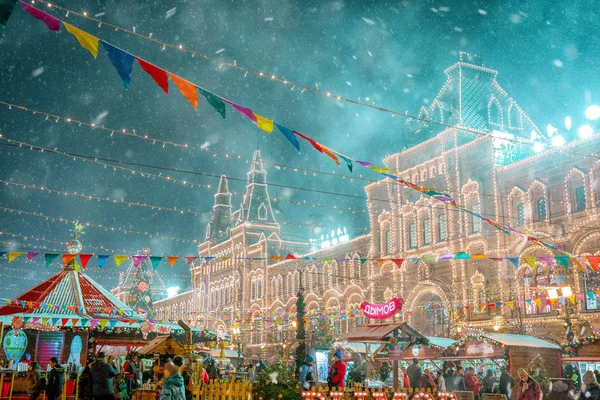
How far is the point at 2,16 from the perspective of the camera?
6.87m

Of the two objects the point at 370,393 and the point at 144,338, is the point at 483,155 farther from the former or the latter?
the point at 370,393

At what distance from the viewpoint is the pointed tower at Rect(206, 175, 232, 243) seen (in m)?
69.3

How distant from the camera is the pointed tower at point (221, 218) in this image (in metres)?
69.3

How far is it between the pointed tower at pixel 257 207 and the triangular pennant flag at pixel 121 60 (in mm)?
50074

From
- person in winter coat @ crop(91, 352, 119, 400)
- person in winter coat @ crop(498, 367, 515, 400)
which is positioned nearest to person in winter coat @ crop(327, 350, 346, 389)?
person in winter coat @ crop(498, 367, 515, 400)

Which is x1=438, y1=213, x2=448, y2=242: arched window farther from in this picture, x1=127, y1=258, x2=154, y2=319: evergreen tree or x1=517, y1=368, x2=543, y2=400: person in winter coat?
x1=127, y1=258, x2=154, y2=319: evergreen tree

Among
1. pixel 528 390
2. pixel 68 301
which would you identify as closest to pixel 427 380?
pixel 528 390

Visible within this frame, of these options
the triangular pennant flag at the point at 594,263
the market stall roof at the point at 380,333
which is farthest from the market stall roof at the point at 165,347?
the triangular pennant flag at the point at 594,263

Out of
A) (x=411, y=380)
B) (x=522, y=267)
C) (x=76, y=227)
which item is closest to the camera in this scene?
(x=411, y=380)

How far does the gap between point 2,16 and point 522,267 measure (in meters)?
26.0

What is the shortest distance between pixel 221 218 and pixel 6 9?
63452mm

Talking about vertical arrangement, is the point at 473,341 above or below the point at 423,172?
below

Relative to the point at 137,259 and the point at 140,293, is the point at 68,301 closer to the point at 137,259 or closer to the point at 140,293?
the point at 137,259

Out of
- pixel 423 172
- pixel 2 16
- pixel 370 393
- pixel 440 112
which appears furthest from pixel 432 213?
pixel 2 16
